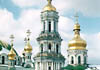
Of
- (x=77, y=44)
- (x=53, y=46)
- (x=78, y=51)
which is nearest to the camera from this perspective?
(x=53, y=46)

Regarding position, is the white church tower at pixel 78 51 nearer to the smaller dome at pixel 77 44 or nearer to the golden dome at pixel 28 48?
the smaller dome at pixel 77 44

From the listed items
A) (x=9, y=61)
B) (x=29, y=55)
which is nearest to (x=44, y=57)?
(x=9, y=61)

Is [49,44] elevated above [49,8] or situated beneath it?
situated beneath

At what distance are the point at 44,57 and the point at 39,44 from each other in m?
3.13

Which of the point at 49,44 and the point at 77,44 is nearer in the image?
the point at 49,44

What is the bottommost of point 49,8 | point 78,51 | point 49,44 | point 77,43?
point 78,51

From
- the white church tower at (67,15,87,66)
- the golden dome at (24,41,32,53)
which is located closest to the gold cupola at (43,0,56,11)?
the white church tower at (67,15,87,66)

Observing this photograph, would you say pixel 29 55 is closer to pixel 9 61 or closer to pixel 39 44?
pixel 9 61

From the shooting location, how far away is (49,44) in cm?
6359

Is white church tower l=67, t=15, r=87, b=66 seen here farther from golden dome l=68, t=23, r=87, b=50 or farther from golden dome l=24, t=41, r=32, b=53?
golden dome l=24, t=41, r=32, b=53

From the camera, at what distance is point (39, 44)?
64.5 meters

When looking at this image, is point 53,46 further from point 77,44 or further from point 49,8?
point 49,8

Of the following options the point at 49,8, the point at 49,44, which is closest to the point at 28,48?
the point at 49,44

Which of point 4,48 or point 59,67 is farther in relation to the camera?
point 4,48
